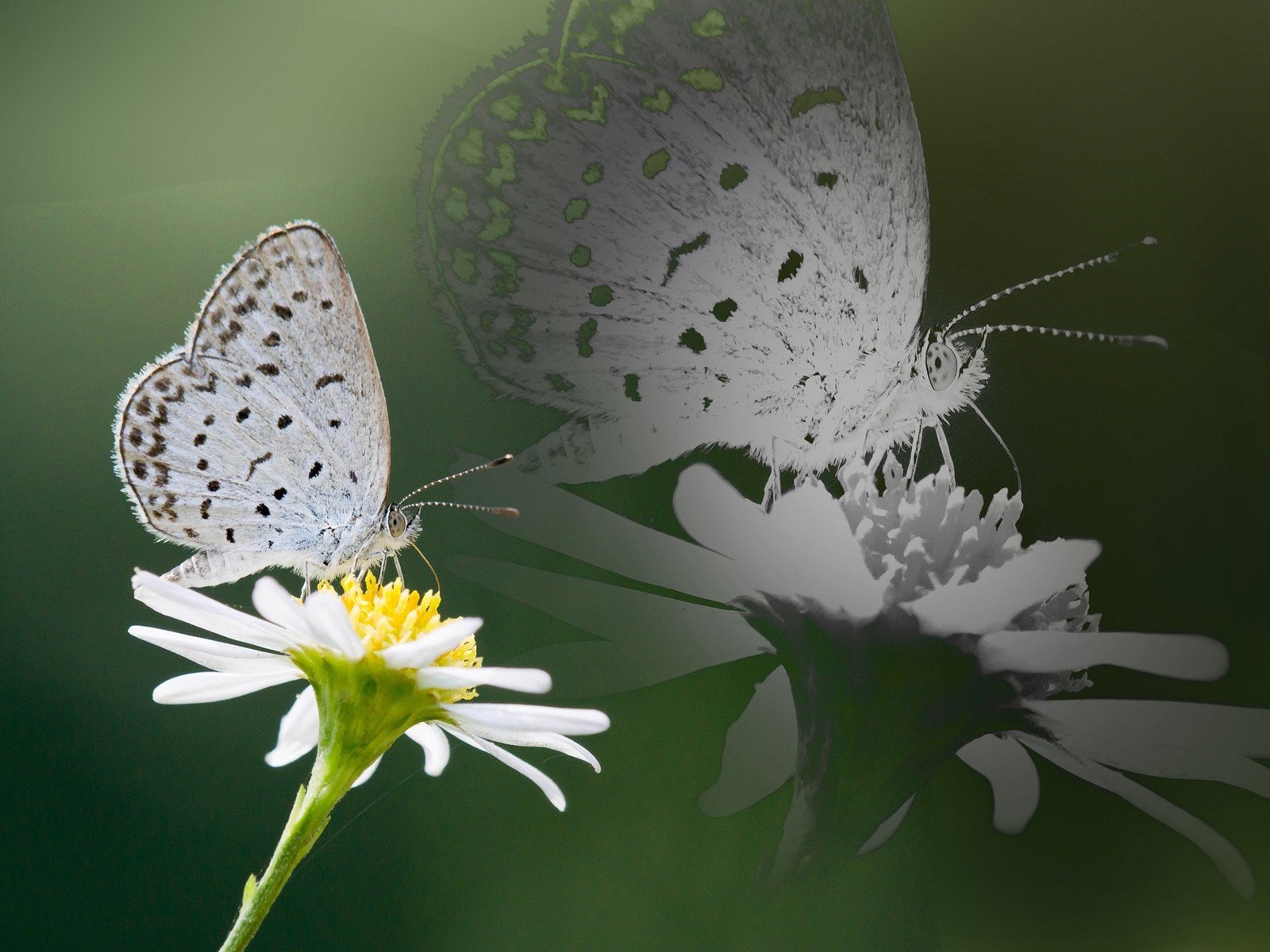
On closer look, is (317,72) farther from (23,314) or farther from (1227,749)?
(1227,749)

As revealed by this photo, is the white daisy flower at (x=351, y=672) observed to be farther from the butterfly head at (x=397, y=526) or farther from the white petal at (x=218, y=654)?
the butterfly head at (x=397, y=526)

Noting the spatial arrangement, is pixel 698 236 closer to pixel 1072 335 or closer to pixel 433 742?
pixel 1072 335

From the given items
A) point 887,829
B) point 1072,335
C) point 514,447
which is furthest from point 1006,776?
point 514,447

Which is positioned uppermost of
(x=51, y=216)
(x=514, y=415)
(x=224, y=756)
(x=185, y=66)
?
(x=185, y=66)

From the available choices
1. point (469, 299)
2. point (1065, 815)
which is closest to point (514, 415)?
point (469, 299)

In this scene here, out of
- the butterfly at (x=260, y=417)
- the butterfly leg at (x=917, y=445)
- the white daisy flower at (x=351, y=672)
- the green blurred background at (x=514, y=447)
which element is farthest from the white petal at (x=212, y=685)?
the butterfly leg at (x=917, y=445)

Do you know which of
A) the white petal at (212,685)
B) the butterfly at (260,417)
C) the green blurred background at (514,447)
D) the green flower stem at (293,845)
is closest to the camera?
the green flower stem at (293,845)
